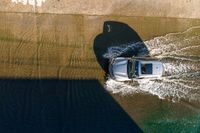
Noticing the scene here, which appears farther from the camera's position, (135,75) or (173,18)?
(173,18)

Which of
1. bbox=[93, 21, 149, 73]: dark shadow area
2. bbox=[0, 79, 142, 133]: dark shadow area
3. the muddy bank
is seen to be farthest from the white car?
the muddy bank

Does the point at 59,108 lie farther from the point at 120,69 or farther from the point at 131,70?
the point at 131,70

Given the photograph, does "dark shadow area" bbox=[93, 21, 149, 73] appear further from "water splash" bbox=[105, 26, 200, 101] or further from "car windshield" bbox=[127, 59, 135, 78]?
"car windshield" bbox=[127, 59, 135, 78]

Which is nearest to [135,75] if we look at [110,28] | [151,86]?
[151,86]

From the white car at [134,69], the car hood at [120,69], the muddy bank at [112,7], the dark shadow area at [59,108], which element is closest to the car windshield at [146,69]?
the white car at [134,69]

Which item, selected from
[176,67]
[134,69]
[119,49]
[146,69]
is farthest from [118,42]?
[176,67]

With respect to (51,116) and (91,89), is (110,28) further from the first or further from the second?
(51,116)
